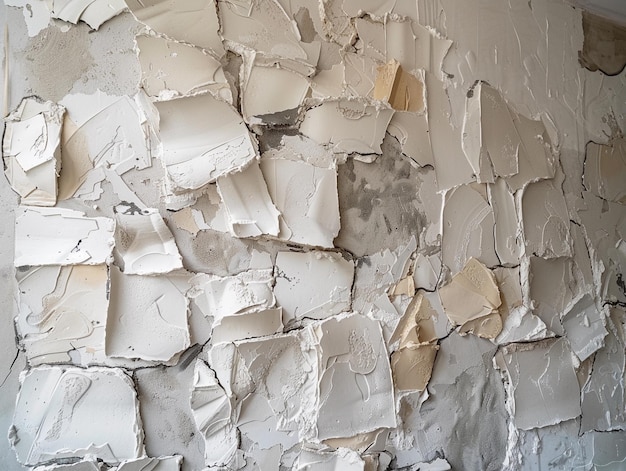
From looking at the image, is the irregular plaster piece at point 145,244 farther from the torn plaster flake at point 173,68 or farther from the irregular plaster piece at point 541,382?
the irregular plaster piece at point 541,382

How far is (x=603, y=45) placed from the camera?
199cm

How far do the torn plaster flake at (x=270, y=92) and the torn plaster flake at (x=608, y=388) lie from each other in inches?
53.6

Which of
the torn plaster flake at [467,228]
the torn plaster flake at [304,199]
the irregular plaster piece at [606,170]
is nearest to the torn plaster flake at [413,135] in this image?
the torn plaster flake at [467,228]

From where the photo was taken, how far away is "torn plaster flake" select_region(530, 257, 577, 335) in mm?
1656

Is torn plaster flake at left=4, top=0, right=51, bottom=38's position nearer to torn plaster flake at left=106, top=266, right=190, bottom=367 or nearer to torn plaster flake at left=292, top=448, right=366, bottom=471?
torn plaster flake at left=106, top=266, right=190, bottom=367

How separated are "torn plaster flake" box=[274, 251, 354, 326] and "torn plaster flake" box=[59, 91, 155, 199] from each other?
429mm

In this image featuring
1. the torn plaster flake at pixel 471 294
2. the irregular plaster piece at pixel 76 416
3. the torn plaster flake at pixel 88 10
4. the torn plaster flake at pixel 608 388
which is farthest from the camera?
the torn plaster flake at pixel 608 388

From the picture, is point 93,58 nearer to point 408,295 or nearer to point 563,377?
point 408,295

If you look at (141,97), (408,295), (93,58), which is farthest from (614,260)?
(93,58)

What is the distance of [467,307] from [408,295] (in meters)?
0.21

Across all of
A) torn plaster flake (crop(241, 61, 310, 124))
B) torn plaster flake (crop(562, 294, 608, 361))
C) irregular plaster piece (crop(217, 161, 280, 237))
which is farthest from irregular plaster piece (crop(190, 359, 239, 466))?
torn plaster flake (crop(562, 294, 608, 361))

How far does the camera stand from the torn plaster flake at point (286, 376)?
125 cm

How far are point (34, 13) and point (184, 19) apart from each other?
0.34 metres

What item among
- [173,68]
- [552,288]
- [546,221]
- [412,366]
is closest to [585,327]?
[552,288]
